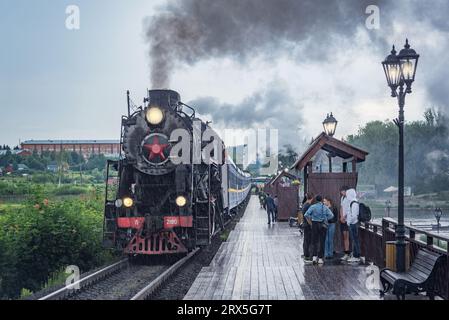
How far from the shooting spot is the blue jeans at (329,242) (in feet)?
40.3

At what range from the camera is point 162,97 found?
14117 mm

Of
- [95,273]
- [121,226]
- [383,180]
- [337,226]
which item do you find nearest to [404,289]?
[337,226]

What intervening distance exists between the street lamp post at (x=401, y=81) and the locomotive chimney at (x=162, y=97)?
225 inches

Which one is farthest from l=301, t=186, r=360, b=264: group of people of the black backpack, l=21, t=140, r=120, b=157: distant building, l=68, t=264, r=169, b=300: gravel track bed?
l=21, t=140, r=120, b=157: distant building

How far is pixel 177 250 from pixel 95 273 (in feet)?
8.03

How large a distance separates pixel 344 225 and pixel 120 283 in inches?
199

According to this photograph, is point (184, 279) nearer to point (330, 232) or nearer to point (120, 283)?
point (120, 283)

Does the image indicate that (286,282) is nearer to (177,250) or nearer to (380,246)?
(380,246)

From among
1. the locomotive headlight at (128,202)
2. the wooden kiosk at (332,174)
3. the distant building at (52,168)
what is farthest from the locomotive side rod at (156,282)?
the distant building at (52,168)

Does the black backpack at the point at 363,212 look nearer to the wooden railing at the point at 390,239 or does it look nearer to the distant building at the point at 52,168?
the wooden railing at the point at 390,239

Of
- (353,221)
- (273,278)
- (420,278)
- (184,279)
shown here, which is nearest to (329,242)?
(353,221)

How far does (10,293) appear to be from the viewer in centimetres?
1311

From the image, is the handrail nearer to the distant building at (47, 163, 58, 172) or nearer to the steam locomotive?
the steam locomotive

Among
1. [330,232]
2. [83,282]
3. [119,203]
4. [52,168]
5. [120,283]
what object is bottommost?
[120,283]
